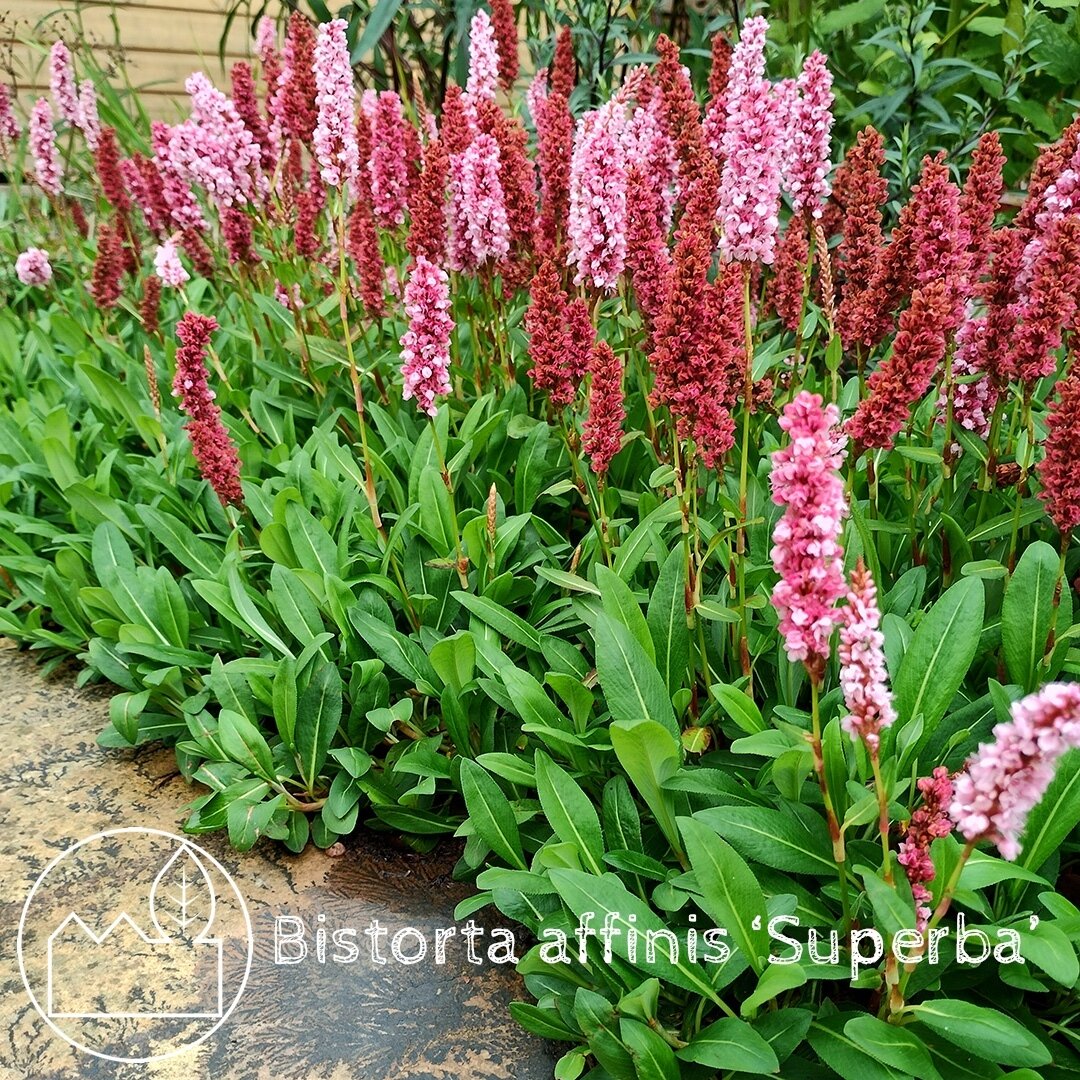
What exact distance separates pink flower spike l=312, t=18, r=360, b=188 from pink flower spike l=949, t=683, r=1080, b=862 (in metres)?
2.02

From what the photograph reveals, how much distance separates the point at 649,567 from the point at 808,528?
144 centimetres

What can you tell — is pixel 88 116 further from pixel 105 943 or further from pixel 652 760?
pixel 652 760

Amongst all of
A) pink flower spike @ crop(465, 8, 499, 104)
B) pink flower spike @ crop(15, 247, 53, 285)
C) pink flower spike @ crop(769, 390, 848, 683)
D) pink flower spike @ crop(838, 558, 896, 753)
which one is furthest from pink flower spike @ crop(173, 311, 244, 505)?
pink flower spike @ crop(15, 247, 53, 285)

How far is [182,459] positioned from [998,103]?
3441mm

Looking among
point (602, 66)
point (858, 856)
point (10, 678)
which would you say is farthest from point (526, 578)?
point (602, 66)

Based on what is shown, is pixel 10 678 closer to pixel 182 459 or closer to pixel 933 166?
pixel 182 459

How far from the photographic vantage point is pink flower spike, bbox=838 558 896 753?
1.25 meters

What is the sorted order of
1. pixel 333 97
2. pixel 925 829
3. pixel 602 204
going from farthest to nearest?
1. pixel 333 97
2. pixel 602 204
3. pixel 925 829

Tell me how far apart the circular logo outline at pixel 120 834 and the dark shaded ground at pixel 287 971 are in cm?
1

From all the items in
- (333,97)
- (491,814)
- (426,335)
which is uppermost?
(333,97)

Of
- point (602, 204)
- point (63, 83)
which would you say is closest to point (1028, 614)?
point (602, 204)

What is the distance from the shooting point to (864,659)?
1275mm

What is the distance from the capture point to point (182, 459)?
3.43 metres

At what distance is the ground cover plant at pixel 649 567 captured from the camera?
5.37 feet
